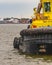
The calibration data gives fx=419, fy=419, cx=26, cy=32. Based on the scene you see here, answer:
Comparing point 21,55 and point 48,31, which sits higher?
point 48,31

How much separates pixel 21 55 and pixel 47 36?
8.81ft

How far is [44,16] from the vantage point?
2488 cm

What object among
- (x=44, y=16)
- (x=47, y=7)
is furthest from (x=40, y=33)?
(x=47, y=7)

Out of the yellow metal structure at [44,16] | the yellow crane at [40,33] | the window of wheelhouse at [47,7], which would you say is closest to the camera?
the yellow crane at [40,33]

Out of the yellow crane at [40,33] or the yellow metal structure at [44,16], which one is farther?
the yellow metal structure at [44,16]

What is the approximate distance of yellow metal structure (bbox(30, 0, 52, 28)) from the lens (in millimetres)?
24167

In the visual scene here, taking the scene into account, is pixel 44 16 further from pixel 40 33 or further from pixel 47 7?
pixel 40 33

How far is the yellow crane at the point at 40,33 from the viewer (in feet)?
72.0

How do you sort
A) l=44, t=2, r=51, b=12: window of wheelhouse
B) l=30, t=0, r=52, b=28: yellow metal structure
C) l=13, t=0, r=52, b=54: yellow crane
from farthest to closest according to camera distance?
l=44, t=2, r=51, b=12: window of wheelhouse
l=30, t=0, r=52, b=28: yellow metal structure
l=13, t=0, r=52, b=54: yellow crane

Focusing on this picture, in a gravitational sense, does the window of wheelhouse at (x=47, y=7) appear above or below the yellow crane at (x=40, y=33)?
above

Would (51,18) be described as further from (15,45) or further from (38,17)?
(15,45)

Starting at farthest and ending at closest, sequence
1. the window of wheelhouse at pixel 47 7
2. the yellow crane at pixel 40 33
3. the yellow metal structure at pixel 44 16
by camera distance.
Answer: the window of wheelhouse at pixel 47 7, the yellow metal structure at pixel 44 16, the yellow crane at pixel 40 33

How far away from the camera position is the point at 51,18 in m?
24.6

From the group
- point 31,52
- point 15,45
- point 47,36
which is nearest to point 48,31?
point 47,36
